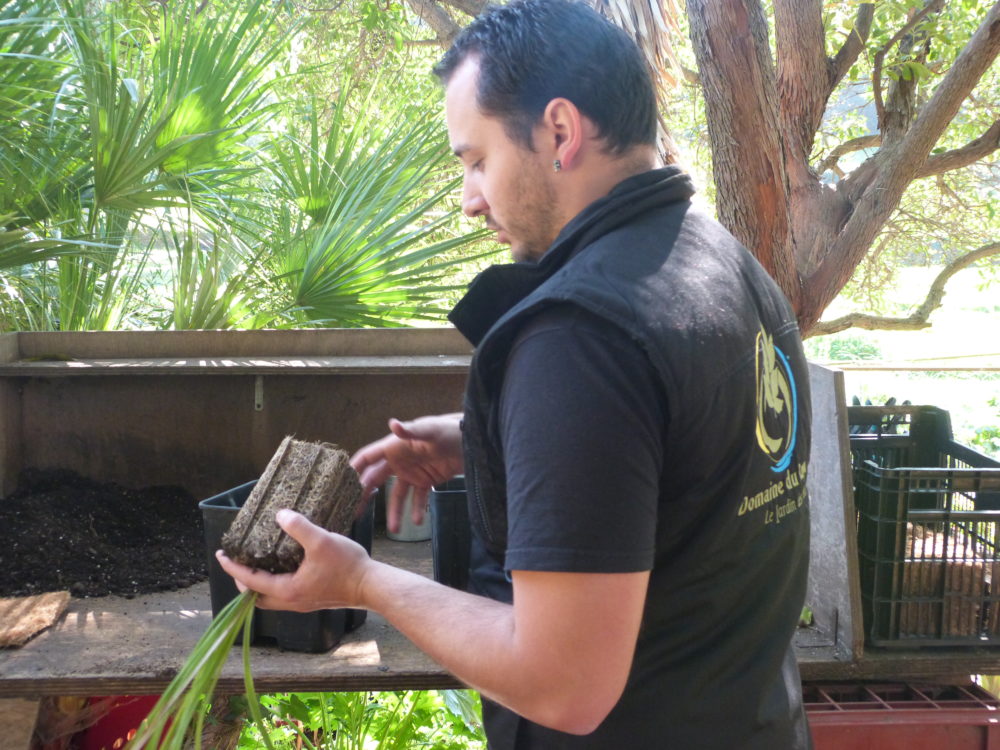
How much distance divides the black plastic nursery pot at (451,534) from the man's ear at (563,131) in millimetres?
1108

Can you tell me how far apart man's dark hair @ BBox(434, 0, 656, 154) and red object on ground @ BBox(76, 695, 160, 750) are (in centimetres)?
230

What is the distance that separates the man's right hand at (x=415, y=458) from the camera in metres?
1.99

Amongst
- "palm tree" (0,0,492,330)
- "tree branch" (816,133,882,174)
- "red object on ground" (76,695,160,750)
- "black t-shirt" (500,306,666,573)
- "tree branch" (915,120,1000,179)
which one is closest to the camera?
"black t-shirt" (500,306,666,573)

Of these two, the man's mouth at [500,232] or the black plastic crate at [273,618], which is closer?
the man's mouth at [500,232]

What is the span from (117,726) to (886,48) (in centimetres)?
547

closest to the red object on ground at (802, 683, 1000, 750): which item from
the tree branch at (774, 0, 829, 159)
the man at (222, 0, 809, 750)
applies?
the man at (222, 0, 809, 750)

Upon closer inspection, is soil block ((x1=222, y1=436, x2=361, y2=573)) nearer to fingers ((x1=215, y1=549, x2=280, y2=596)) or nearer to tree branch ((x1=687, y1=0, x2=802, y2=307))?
fingers ((x1=215, y1=549, x2=280, y2=596))

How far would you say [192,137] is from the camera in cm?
356

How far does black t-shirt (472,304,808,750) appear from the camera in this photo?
1.07m

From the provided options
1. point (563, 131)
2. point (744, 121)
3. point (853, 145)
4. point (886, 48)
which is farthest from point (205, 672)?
point (853, 145)

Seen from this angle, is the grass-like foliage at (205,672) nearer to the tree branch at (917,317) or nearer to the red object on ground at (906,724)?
Answer: the red object on ground at (906,724)

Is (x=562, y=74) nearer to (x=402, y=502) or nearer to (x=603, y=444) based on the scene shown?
(x=603, y=444)

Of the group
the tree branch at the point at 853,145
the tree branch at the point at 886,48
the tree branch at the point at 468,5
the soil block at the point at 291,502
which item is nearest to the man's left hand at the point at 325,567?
the soil block at the point at 291,502

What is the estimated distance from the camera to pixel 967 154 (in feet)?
21.3
